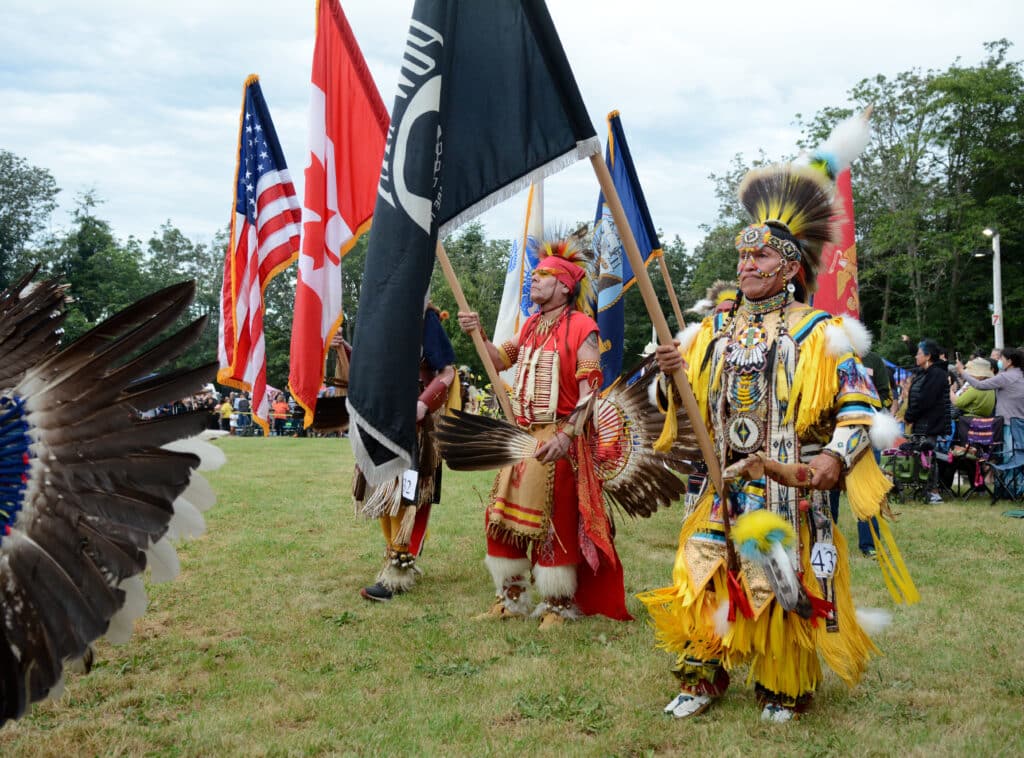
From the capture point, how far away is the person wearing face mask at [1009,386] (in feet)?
29.8

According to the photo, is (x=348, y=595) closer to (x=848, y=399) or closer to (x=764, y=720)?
(x=764, y=720)

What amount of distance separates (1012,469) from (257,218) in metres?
8.77

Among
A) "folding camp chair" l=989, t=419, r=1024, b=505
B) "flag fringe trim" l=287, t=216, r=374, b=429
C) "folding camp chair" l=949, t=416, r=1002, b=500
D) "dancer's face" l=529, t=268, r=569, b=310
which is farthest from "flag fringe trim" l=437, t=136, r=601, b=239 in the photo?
"folding camp chair" l=989, t=419, r=1024, b=505

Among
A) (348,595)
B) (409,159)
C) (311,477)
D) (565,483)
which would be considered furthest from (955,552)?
(311,477)

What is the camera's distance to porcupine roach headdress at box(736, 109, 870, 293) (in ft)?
10.7

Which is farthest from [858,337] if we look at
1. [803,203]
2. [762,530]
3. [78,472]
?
[78,472]

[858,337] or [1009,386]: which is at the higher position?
[858,337]

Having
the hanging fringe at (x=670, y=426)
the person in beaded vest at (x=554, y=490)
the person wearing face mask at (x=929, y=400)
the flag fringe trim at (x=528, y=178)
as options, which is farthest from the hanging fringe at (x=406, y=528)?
the person wearing face mask at (x=929, y=400)

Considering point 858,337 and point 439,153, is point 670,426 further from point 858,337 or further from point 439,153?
point 439,153

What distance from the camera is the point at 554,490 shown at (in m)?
4.61

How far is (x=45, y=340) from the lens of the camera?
7.21 ft

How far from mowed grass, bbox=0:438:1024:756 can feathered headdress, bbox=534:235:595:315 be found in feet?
6.26

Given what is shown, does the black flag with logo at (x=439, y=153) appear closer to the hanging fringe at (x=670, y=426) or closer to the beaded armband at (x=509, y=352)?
the hanging fringe at (x=670, y=426)

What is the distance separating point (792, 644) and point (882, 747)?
0.45m
